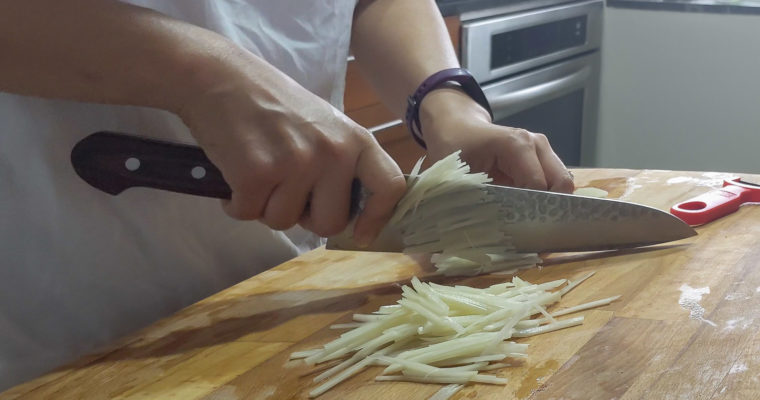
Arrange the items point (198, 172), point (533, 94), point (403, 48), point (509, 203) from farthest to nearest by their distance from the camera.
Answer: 1. point (533, 94)
2. point (403, 48)
3. point (509, 203)
4. point (198, 172)

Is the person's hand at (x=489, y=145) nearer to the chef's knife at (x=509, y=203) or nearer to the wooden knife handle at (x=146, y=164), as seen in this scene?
the chef's knife at (x=509, y=203)

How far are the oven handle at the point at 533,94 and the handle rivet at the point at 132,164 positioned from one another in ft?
5.20

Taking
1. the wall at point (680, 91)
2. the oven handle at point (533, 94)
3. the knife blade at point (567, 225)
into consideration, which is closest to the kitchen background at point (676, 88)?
the wall at point (680, 91)

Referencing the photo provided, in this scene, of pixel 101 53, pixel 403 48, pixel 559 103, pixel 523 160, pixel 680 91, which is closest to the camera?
pixel 101 53

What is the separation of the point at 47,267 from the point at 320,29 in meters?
0.47

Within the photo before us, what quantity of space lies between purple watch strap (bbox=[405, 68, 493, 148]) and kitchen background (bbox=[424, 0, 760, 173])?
1.73 metres

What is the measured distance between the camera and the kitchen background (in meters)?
3.12

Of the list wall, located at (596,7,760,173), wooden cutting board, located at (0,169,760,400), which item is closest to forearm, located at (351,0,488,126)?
wooden cutting board, located at (0,169,760,400)

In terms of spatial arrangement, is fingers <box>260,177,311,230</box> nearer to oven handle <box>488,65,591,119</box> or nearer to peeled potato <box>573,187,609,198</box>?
peeled potato <box>573,187,609,198</box>

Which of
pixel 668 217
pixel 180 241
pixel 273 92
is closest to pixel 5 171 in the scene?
pixel 180 241

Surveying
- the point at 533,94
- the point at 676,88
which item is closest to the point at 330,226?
the point at 533,94

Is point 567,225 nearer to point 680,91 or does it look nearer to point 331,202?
point 331,202

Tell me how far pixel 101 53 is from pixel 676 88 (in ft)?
9.01

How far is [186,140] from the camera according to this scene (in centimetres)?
111
